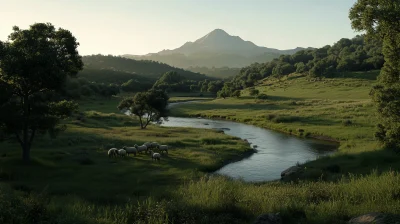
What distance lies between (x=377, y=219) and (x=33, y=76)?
3364 cm

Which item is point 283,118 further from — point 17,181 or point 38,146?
point 17,181

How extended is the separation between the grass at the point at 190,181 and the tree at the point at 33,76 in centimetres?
477

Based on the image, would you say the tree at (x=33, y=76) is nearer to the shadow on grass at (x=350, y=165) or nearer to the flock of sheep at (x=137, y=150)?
the flock of sheep at (x=137, y=150)

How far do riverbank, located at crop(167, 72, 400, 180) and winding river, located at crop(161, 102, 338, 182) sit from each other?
149 inches

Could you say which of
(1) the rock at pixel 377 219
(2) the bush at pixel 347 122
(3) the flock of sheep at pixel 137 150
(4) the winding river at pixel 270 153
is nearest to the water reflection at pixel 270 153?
(4) the winding river at pixel 270 153

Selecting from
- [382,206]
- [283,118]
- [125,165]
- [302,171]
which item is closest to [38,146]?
[125,165]

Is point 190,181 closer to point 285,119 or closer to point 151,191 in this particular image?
point 151,191

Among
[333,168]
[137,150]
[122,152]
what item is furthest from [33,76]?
[333,168]

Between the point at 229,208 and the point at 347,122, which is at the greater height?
the point at 229,208

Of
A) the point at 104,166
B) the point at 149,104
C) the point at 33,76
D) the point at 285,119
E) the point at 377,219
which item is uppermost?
the point at 33,76

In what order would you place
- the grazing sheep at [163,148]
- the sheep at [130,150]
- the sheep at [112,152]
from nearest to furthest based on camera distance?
the sheep at [112,152]
the sheep at [130,150]
the grazing sheep at [163,148]

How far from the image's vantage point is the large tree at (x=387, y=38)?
26594 mm

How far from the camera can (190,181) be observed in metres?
24.4

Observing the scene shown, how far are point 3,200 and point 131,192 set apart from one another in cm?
1525
